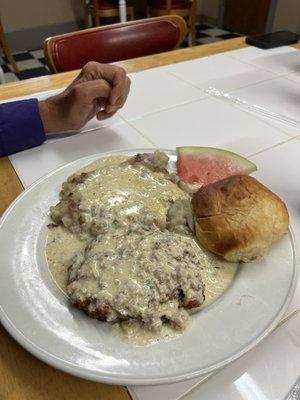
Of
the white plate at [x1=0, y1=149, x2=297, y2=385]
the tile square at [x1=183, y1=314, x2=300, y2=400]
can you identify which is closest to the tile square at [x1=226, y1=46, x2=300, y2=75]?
the white plate at [x1=0, y1=149, x2=297, y2=385]

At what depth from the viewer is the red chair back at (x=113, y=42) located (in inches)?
64.1

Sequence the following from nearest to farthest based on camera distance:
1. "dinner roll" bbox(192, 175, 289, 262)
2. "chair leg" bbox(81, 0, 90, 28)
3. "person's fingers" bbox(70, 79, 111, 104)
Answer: "dinner roll" bbox(192, 175, 289, 262) → "person's fingers" bbox(70, 79, 111, 104) → "chair leg" bbox(81, 0, 90, 28)

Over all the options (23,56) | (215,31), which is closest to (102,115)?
(23,56)

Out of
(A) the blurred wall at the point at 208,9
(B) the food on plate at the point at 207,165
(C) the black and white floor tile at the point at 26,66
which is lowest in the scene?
(C) the black and white floor tile at the point at 26,66

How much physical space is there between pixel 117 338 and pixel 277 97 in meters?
1.15

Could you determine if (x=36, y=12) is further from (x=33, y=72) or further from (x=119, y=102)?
(x=119, y=102)

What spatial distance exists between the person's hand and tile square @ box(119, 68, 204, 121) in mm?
101

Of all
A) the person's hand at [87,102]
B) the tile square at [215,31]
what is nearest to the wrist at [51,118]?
the person's hand at [87,102]

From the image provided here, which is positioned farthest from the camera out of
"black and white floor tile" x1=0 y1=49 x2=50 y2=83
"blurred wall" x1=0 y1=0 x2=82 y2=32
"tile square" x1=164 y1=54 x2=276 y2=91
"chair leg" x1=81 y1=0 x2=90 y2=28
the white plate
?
"blurred wall" x1=0 y1=0 x2=82 y2=32

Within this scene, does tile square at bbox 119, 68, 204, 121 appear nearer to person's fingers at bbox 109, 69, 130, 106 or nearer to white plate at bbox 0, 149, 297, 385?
person's fingers at bbox 109, 69, 130, 106

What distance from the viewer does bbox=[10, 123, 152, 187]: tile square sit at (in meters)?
1.01

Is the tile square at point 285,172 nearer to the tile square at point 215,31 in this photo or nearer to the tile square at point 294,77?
the tile square at point 294,77

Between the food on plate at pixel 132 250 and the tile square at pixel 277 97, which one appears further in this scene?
the tile square at pixel 277 97

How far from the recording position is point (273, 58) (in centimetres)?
167
